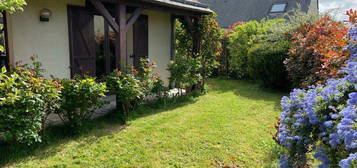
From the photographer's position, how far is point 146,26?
→ 7.65 m

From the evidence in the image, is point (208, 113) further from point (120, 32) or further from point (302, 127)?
point (302, 127)

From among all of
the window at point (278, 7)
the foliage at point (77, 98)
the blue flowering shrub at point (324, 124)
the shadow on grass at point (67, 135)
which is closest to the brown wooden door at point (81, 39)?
the shadow on grass at point (67, 135)

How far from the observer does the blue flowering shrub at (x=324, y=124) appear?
5.35ft

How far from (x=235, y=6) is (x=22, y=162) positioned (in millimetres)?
22036

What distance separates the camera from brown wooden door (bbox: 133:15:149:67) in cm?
745

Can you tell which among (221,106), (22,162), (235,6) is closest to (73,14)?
(22,162)

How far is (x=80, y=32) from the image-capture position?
6086mm

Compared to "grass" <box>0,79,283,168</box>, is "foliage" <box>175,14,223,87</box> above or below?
above

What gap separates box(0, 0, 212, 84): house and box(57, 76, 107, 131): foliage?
2.57 feet

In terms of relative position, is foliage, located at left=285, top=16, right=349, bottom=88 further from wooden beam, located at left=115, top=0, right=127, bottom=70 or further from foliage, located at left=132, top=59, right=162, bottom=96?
wooden beam, located at left=115, top=0, right=127, bottom=70

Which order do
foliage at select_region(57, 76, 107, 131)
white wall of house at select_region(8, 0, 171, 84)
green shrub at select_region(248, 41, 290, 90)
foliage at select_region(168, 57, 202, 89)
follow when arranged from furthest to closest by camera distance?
Answer: 1. green shrub at select_region(248, 41, 290, 90)
2. foliage at select_region(168, 57, 202, 89)
3. white wall of house at select_region(8, 0, 171, 84)
4. foliage at select_region(57, 76, 107, 131)

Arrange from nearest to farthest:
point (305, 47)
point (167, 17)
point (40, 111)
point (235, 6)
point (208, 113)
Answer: point (40, 111) < point (208, 113) < point (305, 47) < point (167, 17) < point (235, 6)

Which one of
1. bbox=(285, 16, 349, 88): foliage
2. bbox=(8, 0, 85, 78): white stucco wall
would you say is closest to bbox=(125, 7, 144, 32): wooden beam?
bbox=(8, 0, 85, 78): white stucco wall

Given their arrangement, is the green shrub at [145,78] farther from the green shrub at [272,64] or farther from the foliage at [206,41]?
the green shrub at [272,64]
